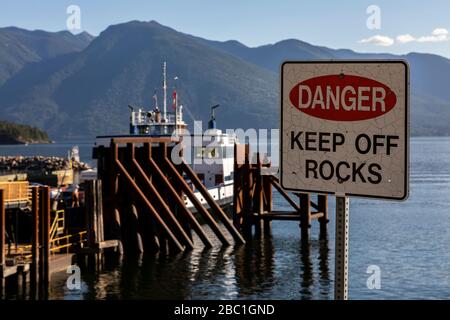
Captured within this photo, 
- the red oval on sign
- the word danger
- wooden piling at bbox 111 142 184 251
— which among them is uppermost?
the red oval on sign

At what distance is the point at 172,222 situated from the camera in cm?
3066

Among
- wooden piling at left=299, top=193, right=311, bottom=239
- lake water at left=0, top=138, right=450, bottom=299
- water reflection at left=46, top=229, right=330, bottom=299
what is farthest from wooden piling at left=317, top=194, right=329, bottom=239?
water reflection at left=46, top=229, right=330, bottom=299

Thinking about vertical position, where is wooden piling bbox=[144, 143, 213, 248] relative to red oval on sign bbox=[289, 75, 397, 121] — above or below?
below

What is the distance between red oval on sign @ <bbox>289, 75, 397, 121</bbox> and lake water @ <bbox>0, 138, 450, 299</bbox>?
65.6 ft

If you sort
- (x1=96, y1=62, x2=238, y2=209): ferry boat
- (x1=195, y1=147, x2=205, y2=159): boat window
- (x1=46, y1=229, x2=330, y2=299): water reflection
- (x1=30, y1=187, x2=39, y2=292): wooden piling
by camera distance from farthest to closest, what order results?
(x1=195, y1=147, x2=205, y2=159): boat window → (x1=96, y1=62, x2=238, y2=209): ferry boat → (x1=46, y1=229, x2=330, y2=299): water reflection → (x1=30, y1=187, x2=39, y2=292): wooden piling

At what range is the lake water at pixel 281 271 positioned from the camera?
80.9 ft

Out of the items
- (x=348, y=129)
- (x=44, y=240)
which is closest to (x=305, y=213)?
(x=44, y=240)

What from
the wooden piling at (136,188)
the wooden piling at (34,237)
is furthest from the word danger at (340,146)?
the wooden piling at (136,188)

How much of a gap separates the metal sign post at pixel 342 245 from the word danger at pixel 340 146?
0.17 m

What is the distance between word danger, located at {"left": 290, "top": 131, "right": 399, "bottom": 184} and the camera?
14.1ft

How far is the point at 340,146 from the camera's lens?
4.39 metres

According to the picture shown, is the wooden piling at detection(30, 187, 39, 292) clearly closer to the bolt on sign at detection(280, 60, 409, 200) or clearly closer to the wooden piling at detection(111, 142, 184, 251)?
the wooden piling at detection(111, 142, 184, 251)
